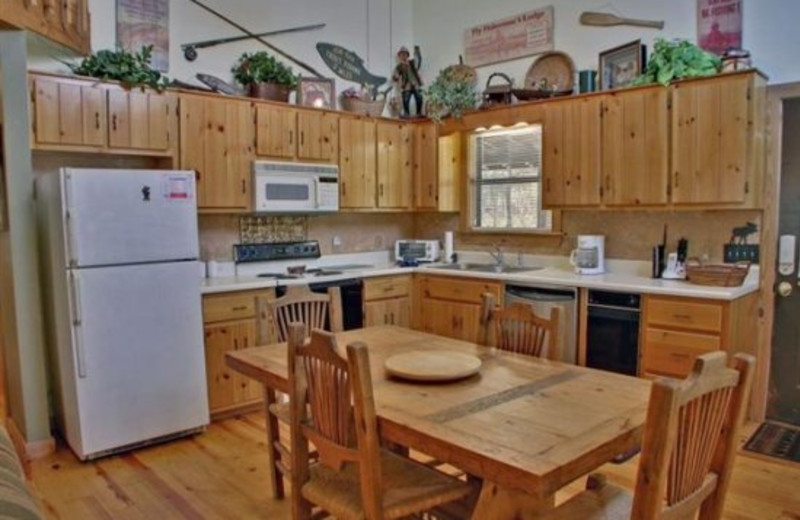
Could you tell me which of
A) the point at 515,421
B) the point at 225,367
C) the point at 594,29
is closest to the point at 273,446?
the point at 225,367

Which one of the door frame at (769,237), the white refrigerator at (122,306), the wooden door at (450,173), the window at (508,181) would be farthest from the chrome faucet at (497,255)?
the white refrigerator at (122,306)

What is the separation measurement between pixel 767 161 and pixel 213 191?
3.61 meters

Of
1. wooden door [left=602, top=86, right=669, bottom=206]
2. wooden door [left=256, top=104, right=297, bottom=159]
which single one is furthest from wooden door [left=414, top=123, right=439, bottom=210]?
wooden door [left=602, top=86, right=669, bottom=206]

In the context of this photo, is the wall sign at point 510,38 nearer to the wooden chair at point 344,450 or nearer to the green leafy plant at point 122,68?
the green leafy plant at point 122,68

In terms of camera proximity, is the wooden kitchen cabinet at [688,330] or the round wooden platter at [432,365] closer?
the round wooden platter at [432,365]

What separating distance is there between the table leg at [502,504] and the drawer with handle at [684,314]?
2.18 m

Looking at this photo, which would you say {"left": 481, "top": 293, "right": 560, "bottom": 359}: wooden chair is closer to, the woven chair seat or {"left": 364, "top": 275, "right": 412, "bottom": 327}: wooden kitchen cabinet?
the woven chair seat

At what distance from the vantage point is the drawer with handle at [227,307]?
3852mm

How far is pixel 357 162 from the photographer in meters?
4.98

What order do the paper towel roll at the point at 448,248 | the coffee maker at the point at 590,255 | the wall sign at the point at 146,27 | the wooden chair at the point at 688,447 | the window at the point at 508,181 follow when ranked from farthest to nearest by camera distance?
the paper towel roll at the point at 448,248, the window at the point at 508,181, the coffee maker at the point at 590,255, the wall sign at the point at 146,27, the wooden chair at the point at 688,447

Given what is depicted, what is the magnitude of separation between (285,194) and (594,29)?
2.63 metres

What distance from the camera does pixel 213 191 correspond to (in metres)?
4.16

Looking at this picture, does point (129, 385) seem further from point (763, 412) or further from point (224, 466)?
point (763, 412)

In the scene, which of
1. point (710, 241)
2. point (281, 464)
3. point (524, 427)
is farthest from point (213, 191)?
point (710, 241)
